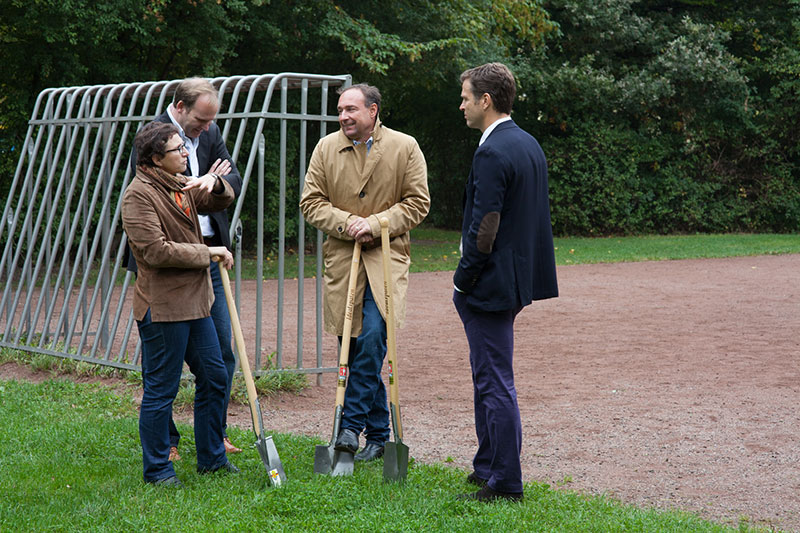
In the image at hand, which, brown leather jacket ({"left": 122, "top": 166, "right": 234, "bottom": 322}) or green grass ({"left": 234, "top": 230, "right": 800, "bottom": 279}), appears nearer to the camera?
brown leather jacket ({"left": 122, "top": 166, "right": 234, "bottom": 322})

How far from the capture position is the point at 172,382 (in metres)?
4.27

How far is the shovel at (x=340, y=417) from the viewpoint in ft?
14.6

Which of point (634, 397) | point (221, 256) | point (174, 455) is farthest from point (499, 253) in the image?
point (634, 397)

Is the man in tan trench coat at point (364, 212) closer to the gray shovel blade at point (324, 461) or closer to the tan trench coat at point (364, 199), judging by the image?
the tan trench coat at point (364, 199)

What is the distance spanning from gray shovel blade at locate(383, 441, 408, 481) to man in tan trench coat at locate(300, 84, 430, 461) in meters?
0.36

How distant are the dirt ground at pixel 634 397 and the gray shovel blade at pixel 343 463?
1.94 ft

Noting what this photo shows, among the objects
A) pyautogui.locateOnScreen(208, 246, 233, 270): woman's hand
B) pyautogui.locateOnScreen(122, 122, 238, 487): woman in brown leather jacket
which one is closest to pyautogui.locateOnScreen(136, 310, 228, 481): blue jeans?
pyautogui.locateOnScreen(122, 122, 238, 487): woman in brown leather jacket

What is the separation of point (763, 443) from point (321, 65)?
11929mm

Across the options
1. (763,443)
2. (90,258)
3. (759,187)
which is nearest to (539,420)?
(763,443)

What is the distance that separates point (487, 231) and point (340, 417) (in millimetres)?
1290

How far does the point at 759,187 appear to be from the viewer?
73.9 ft

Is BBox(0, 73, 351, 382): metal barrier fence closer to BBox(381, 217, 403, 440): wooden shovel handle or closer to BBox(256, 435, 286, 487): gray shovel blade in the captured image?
BBox(381, 217, 403, 440): wooden shovel handle

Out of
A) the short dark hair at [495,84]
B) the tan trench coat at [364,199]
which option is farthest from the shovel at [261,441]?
the short dark hair at [495,84]

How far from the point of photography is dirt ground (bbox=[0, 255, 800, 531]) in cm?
462
